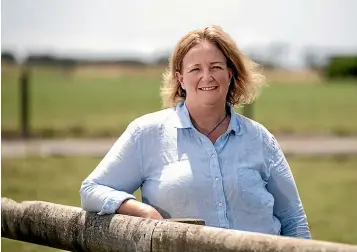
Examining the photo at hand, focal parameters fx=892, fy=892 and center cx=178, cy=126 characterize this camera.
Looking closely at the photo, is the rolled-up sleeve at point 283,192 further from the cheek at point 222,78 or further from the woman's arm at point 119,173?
the woman's arm at point 119,173

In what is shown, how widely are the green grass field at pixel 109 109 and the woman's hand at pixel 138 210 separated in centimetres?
1214

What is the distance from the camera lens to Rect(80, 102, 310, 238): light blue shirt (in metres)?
2.76

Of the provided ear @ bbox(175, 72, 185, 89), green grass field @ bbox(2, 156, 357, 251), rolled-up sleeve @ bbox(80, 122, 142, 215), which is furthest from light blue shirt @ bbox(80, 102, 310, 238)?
green grass field @ bbox(2, 156, 357, 251)

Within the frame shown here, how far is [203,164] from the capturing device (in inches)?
110

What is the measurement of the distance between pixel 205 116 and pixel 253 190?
0.30 metres

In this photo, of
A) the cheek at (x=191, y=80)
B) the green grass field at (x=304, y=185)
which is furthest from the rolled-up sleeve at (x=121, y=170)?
the green grass field at (x=304, y=185)

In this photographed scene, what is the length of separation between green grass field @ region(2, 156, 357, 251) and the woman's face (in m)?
3.06

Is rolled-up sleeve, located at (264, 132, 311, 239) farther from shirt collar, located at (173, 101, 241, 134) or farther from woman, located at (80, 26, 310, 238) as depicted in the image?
shirt collar, located at (173, 101, 241, 134)

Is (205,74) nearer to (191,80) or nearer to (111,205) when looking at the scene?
(191,80)

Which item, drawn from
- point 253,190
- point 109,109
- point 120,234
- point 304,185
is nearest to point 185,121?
point 253,190

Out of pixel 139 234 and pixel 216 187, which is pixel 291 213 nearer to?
pixel 216 187

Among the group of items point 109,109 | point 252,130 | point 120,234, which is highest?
point 252,130

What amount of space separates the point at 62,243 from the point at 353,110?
86.7 ft

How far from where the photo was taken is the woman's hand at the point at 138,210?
2.65m
